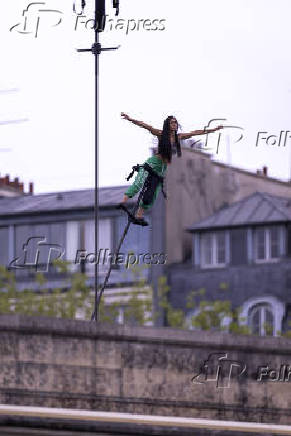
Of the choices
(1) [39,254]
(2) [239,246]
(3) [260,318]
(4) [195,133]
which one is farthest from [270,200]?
(4) [195,133]

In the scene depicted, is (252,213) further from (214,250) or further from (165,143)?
(165,143)

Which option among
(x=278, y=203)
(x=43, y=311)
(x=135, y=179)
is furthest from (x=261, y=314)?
(x=135, y=179)

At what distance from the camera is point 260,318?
79875mm

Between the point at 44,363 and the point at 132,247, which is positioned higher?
the point at 132,247

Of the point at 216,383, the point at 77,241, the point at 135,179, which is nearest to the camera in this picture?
the point at 216,383

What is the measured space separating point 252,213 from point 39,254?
45.6 feet

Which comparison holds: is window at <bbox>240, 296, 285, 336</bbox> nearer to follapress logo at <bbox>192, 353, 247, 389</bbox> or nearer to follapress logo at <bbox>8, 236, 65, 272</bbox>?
follapress logo at <bbox>8, 236, 65, 272</bbox>

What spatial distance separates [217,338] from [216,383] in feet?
Result: 4.62

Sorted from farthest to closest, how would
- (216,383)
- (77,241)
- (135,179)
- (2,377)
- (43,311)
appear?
(77,241), (43,311), (135,179), (216,383), (2,377)

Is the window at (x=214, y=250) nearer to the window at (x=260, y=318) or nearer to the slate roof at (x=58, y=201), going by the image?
the window at (x=260, y=318)

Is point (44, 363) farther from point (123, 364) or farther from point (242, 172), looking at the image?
point (242, 172)

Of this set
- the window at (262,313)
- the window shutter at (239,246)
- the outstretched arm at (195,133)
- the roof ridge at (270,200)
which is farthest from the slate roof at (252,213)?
the outstretched arm at (195,133)

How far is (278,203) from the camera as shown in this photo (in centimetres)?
8181

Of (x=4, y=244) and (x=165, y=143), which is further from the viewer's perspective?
(x=4, y=244)
